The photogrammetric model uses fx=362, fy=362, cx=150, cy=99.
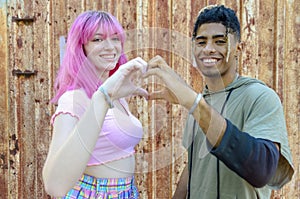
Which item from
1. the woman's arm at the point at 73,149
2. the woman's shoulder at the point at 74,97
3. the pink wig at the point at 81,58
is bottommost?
the woman's arm at the point at 73,149

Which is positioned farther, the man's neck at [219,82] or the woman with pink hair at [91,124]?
the man's neck at [219,82]

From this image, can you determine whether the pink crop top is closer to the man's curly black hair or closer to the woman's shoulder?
the woman's shoulder

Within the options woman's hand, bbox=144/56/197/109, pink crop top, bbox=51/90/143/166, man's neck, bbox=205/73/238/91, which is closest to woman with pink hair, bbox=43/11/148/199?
pink crop top, bbox=51/90/143/166

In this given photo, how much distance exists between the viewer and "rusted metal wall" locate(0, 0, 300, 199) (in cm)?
219

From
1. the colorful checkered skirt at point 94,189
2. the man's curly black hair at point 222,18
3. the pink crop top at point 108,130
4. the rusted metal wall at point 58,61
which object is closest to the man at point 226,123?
the man's curly black hair at point 222,18

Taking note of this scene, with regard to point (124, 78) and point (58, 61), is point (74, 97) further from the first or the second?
point (58, 61)

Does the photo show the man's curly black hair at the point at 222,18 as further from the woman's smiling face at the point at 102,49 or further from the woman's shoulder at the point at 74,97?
the woman's shoulder at the point at 74,97

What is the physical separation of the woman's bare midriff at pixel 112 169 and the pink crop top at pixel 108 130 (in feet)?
0.06

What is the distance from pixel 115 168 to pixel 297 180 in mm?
1366

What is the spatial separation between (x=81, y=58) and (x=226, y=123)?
64 centimetres

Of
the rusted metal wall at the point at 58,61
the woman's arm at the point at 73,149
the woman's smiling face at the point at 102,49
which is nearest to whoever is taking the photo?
the woman's arm at the point at 73,149

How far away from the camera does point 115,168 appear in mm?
1379

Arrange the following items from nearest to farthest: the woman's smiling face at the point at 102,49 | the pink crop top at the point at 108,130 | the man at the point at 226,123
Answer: the man at the point at 226,123, the pink crop top at the point at 108,130, the woman's smiling face at the point at 102,49

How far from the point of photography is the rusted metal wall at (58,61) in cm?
219
